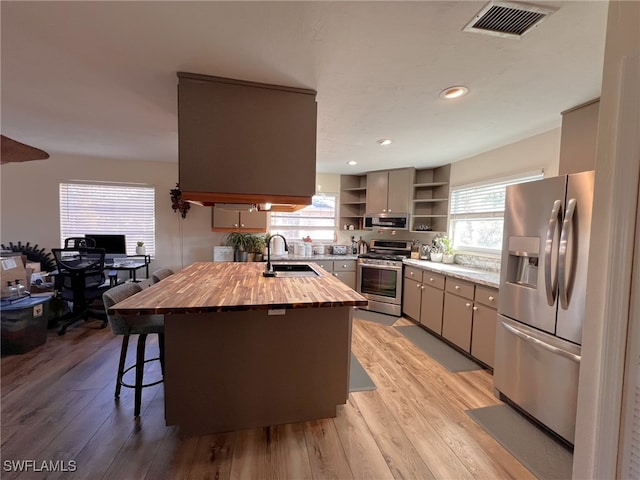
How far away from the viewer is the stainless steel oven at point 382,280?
13.4 ft

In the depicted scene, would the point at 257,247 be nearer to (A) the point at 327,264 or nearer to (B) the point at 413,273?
(A) the point at 327,264

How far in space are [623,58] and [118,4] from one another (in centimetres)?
211

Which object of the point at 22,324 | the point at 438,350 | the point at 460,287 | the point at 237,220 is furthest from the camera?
the point at 237,220

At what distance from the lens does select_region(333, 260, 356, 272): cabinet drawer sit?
4465 millimetres

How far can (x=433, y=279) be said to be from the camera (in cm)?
339

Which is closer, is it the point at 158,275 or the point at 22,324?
the point at 158,275

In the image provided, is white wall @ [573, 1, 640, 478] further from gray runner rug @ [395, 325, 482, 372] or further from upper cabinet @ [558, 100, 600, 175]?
gray runner rug @ [395, 325, 482, 372]

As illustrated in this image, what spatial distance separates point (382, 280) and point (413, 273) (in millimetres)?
553

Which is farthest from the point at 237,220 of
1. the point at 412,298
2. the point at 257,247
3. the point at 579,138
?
the point at 579,138

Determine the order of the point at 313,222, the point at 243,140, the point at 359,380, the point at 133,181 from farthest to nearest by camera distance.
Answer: the point at 313,222 < the point at 133,181 < the point at 359,380 < the point at 243,140

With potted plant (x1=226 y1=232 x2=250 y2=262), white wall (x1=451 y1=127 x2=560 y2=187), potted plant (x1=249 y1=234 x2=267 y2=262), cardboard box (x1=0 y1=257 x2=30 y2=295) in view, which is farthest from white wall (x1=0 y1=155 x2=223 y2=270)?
white wall (x1=451 y1=127 x2=560 y2=187)

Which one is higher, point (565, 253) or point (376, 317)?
point (565, 253)

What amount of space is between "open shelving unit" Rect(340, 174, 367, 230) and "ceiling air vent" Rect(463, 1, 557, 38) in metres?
3.68

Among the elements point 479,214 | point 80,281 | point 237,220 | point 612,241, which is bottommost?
point 80,281
